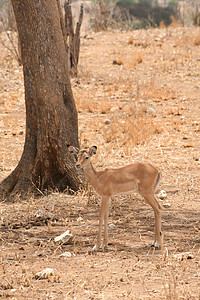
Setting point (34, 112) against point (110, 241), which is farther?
point (34, 112)

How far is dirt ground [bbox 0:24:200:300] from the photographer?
4.15 m

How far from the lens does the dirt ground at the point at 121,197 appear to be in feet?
13.6

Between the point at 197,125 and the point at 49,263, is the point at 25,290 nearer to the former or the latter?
the point at 49,263

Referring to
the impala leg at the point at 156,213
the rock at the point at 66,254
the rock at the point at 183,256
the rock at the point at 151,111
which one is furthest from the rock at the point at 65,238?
the rock at the point at 151,111

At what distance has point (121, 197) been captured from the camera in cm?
681

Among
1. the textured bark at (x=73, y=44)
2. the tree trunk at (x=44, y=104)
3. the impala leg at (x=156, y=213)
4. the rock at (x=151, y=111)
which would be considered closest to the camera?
the impala leg at (x=156, y=213)

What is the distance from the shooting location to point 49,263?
15.2ft

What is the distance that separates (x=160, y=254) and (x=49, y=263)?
3.56 ft

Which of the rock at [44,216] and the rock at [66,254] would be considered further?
the rock at [44,216]

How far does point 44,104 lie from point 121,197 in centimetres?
168

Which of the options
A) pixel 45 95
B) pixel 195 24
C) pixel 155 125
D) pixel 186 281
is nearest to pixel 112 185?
pixel 186 281

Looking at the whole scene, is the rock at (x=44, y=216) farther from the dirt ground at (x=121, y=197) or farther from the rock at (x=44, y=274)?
the rock at (x=44, y=274)

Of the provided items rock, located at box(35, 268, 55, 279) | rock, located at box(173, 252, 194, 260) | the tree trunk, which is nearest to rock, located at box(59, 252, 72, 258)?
rock, located at box(35, 268, 55, 279)

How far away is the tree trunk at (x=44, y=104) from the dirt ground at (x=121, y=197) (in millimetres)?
372
